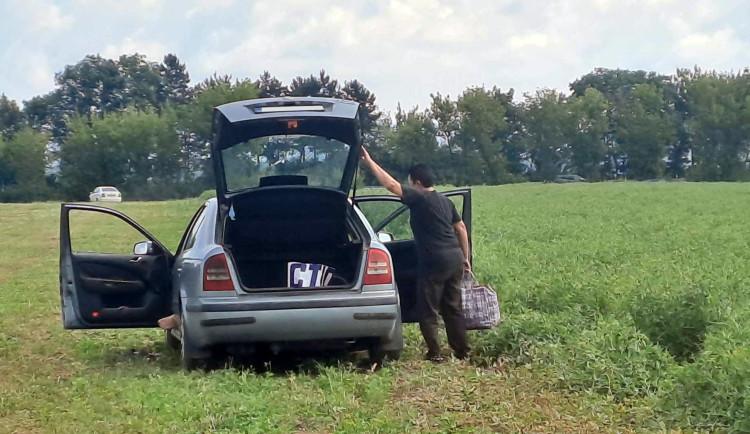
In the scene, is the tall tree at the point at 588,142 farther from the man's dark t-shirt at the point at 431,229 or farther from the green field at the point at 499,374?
the man's dark t-shirt at the point at 431,229

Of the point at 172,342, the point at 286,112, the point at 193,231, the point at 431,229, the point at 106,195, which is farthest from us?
the point at 106,195

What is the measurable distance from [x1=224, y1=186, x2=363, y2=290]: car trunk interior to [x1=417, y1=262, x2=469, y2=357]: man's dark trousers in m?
0.64

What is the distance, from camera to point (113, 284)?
840 cm

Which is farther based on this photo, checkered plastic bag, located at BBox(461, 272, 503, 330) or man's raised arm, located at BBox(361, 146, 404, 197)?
checkered plastic bag, located at BBox(461, 272, 503, 330)

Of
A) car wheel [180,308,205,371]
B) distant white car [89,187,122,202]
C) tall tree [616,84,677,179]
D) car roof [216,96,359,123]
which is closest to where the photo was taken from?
car wheel [180,308,205,371]

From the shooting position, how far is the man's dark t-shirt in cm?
806

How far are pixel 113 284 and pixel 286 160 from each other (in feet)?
6.09

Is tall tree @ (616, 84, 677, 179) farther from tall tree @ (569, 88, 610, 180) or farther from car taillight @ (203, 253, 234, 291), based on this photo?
car taillight @ (203, 253, 234, 291)

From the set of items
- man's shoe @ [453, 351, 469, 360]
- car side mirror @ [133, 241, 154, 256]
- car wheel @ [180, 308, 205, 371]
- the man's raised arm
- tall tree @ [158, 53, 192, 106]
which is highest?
tall tree @ [158, 53, 192, 106]

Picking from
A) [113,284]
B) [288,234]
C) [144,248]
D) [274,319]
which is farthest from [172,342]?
[274,319]

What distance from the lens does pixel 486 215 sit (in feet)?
88.2

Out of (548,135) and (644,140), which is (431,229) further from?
(644,140)

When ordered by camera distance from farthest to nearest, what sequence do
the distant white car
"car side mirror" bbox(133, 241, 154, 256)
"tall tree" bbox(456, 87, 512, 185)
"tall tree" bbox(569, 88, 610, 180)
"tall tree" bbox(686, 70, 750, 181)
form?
"tall tree" bbox(569, 88, 610, 180) < "tall tree" bbox(686, 70, 750, 181) < "tall tree" bbox(456, 87, 512, 185) < the distant white car < "car side mirror" bbox(133, 241, 154, 256)

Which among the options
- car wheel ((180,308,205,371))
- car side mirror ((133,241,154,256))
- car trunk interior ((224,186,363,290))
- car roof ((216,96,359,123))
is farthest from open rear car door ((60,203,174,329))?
car roof ((216,96,359,123))
